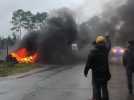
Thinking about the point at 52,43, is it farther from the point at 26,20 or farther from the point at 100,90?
the point at 26,20

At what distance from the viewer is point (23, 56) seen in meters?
42.2

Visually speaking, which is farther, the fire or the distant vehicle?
the fire

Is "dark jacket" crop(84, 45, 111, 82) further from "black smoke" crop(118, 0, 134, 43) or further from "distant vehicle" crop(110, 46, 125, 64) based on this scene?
"black smoke" crop(118, 0, 134, 43)

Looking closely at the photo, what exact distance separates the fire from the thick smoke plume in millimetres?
656

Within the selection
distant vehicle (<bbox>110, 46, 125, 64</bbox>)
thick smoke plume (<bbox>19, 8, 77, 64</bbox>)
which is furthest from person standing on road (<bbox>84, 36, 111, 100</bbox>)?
thick smoke plume (<bbox>19, 8, 77, 64</bbox>)

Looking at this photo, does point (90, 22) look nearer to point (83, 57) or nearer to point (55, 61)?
point (83, 57)

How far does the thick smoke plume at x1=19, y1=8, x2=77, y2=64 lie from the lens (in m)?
42.9

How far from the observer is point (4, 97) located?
553 inches

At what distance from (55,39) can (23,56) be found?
3943 mm

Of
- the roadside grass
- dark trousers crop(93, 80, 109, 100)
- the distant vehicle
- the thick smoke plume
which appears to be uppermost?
the thick smoke plume

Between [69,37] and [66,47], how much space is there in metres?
1.46

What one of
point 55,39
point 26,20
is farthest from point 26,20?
point 55,39

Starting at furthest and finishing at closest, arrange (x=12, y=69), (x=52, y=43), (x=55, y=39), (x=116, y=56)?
(x=55, y=39), (x=52, y=43), (x=116, y=56), (x=12, y=69)

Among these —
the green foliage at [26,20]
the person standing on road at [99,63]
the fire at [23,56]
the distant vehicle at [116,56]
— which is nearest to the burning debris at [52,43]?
the fire at [23,56]
